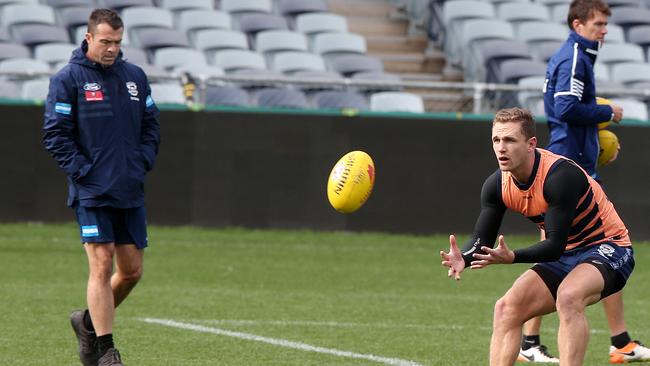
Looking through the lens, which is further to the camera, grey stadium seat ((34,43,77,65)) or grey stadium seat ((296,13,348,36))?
grey stadium seat ((296,13,348,36))

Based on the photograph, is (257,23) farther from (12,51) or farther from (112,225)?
(112,225)

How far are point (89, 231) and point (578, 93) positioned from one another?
3.47 metres

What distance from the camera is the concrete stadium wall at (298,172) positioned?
53.0ft

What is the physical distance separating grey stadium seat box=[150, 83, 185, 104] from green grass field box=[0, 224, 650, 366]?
158 cm

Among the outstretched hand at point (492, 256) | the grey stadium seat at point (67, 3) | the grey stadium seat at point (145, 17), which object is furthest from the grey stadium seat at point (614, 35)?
the outstretched hand at point (492, 256)

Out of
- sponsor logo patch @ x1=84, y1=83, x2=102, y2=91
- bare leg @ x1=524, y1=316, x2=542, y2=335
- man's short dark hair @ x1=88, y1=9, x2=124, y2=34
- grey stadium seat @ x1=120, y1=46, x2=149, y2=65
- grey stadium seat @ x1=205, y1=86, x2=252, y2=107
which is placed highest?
man's short dark hair @ x1=88, y1=9, x2=124, y2=34

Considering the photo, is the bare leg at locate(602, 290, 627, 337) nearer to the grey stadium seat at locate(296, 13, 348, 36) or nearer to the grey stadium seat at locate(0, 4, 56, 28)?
the grey stadium seat at locate(0, 4, 56, 28)

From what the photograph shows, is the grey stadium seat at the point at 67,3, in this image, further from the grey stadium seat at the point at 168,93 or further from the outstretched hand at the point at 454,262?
the outstretched hand at the point at 454,262

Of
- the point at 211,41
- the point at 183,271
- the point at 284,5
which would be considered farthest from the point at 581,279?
the point at 284,5

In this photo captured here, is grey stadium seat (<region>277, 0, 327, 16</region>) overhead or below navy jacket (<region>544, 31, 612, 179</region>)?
below

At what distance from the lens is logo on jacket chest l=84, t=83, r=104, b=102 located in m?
8.27

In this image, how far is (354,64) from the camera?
20359 mm

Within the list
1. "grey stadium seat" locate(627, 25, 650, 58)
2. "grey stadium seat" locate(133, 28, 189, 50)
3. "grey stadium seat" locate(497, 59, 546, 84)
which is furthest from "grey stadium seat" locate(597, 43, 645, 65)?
"grey stadium seat" locate(133, 28, 189, 50)

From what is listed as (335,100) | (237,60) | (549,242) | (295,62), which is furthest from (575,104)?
(295,62)
